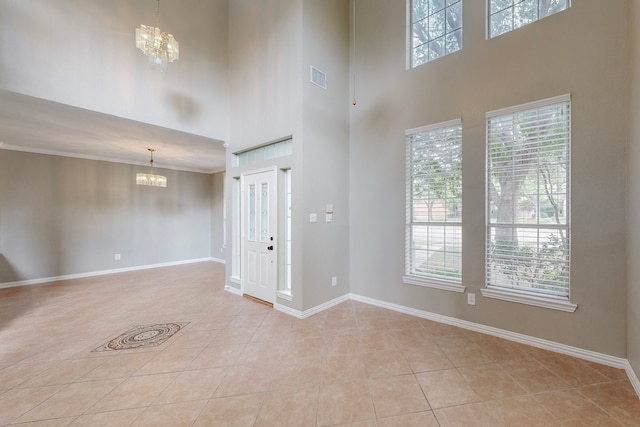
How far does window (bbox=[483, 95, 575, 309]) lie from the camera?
247 centimetres

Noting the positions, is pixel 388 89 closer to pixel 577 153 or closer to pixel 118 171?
pixel 577 153

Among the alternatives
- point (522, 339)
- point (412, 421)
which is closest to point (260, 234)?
point (412, 421)

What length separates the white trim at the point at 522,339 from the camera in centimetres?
222

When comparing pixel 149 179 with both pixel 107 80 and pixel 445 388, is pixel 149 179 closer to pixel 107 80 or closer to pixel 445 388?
pixel 107 80

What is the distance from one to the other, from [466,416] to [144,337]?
3.25 m

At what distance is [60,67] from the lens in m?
2.93

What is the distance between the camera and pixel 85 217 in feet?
18.2

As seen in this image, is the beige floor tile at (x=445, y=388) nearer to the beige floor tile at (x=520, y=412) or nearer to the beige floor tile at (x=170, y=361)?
the beige floor tile at (x=520, y=412)

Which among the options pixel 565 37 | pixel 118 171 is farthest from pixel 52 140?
pixel 565 37

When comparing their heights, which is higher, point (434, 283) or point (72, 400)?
point (434, 283)

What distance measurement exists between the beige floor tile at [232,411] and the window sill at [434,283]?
2.32 meters

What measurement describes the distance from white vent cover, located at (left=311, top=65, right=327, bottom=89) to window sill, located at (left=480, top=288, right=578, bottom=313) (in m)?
3.44

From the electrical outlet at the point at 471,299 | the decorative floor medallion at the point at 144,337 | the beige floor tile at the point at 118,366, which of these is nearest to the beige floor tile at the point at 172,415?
the beige floor tile at the point at 118,366

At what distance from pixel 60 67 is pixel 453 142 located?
4.89 m
